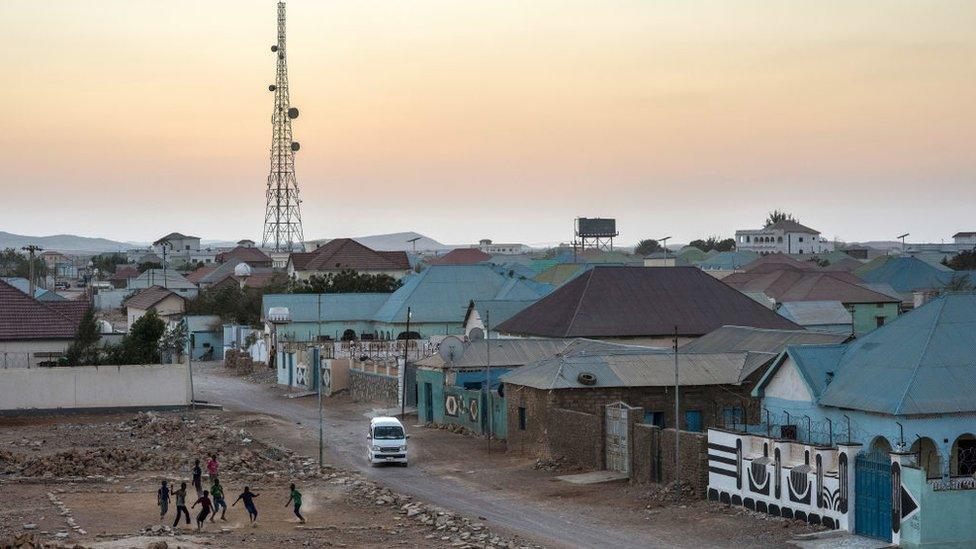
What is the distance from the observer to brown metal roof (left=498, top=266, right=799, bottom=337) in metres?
58.4

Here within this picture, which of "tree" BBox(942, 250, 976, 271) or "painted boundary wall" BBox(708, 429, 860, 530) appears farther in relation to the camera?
"tree" BBox(942, 250, 976, 271)

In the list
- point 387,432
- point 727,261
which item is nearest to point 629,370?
point 387,432

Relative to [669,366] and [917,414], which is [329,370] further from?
[917,414]

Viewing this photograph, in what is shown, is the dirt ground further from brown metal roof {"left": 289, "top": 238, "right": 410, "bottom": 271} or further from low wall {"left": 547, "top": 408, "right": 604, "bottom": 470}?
brown metal roof {"left": 289, "top": 238, "right": 410, "bottom": 271}

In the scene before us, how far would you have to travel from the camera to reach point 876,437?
3269cm

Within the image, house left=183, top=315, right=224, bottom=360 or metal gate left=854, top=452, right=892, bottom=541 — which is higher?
house left=183, top=315, right=224, bottom=360

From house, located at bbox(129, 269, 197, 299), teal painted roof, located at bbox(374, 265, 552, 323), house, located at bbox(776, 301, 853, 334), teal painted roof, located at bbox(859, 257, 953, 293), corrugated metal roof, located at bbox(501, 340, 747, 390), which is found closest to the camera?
corrugated metal roof, located at bbox(501, 340, 747, 390)

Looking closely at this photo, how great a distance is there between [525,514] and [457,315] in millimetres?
46684

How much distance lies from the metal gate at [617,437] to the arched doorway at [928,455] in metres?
7.81

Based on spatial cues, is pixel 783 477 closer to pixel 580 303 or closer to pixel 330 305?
pixel 580 303

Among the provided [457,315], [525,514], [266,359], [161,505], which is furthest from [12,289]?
[525,514]

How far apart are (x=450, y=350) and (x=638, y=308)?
11.6 metres

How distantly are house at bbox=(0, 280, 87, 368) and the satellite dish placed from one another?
1851 centimetres

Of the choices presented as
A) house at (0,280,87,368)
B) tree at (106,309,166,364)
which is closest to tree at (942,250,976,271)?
tree at (106,309,166,364)
